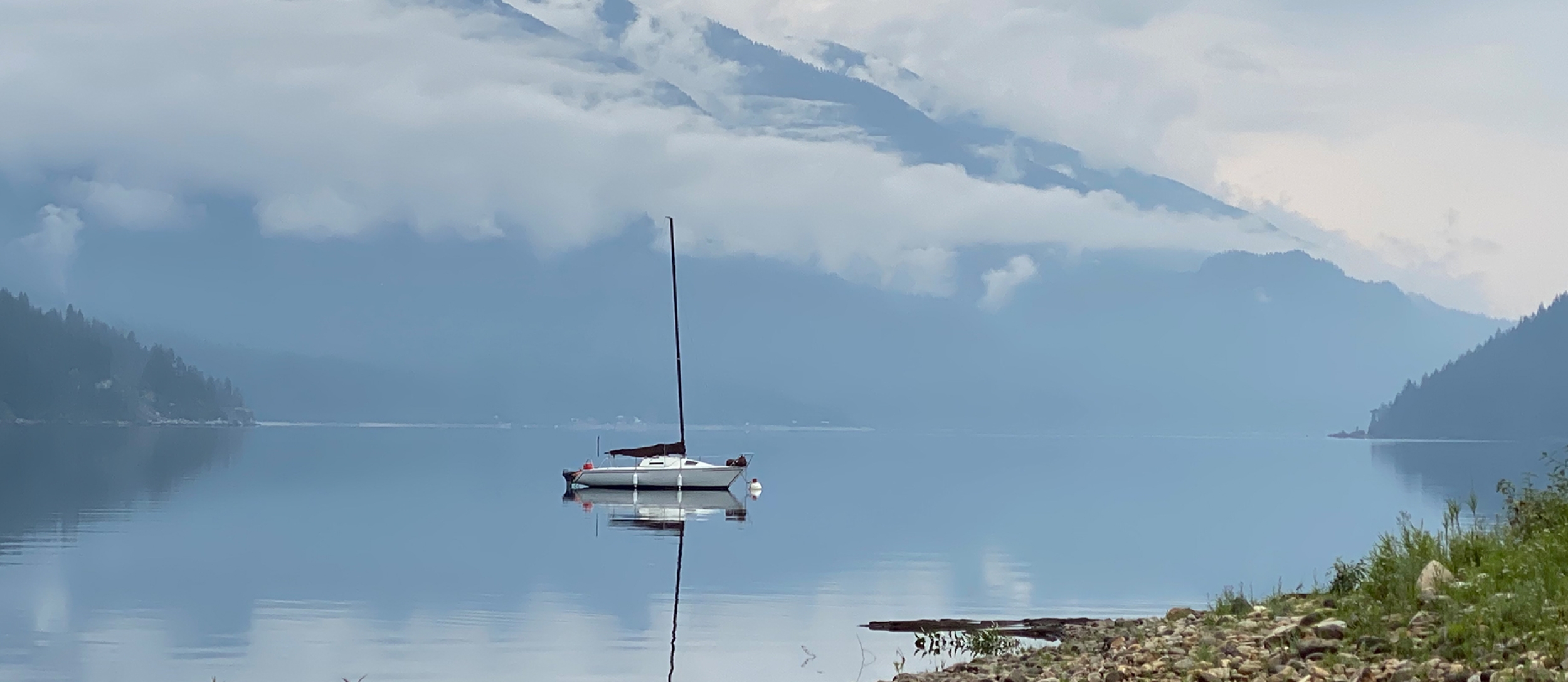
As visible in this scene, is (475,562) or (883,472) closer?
(475,562)

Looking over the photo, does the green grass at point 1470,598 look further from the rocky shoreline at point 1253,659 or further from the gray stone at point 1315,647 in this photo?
the gray stone at point 1315,647

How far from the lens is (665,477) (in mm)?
102125

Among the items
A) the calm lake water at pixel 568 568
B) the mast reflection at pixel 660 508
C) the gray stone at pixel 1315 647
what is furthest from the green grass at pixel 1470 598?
the mast reflection at pixel 660 508

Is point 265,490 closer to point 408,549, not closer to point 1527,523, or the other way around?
point 408,549

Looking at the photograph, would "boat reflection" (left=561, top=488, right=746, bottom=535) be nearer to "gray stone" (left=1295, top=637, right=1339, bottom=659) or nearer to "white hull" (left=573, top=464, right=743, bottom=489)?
"white hull" (left=573, top=464, right=743, bottom=489)

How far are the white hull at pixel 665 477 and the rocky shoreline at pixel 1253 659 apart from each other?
79.7 meters

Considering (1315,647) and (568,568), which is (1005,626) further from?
(568,568)

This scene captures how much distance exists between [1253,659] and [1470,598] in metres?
2.25

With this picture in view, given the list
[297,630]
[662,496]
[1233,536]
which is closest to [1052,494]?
[662,496]

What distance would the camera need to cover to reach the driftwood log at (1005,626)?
29.1 m

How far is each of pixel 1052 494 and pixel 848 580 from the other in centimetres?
6583

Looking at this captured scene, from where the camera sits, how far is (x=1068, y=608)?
41031 millimetres

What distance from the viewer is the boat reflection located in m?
75.8

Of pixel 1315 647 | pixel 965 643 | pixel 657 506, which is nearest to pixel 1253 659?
pixel 1315 647
